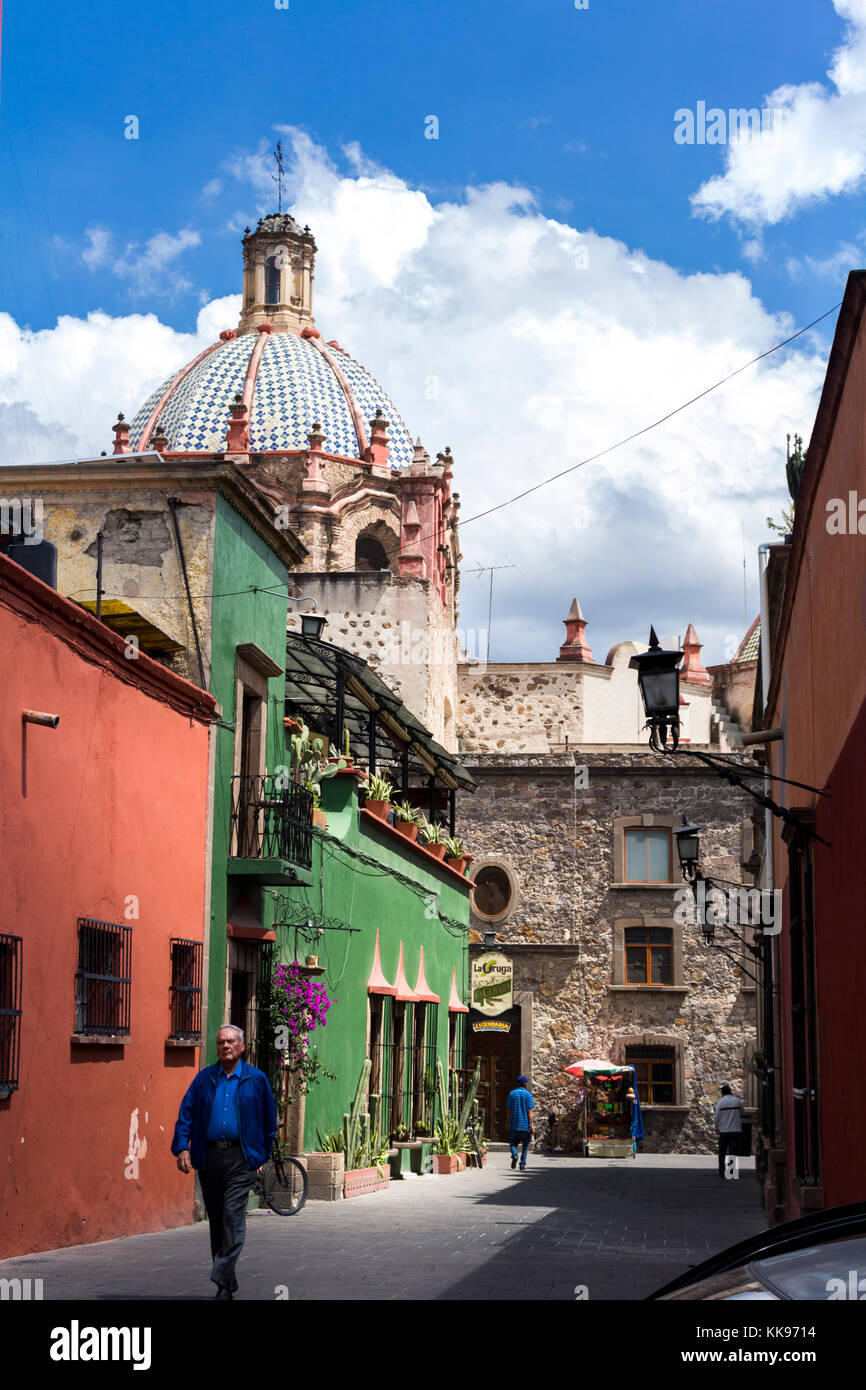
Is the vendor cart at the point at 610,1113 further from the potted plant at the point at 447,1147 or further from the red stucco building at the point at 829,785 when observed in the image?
the red stucco building at the point at 829,785

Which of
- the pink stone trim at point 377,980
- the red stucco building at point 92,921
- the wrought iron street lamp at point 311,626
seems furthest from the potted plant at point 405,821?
the red stucco building at point 92,921

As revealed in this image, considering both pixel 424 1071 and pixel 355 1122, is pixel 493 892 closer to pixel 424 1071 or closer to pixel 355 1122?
pixel 424 1071

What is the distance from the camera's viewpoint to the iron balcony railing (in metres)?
14.9

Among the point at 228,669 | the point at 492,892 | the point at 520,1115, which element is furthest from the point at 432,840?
the point at 228,669

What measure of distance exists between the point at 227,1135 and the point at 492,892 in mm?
26246

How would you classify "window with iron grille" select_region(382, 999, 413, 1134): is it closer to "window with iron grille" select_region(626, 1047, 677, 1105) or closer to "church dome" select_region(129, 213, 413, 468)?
"window with iron grille" select_region(626, 1047, 677, 1105)

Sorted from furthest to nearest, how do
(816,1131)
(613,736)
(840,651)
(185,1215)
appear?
(613,736) → (185,1215) → (816,1131) → (840,651)

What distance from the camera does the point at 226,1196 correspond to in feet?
26.3

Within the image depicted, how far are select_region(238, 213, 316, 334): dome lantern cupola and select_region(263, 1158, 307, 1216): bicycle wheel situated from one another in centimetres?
3586

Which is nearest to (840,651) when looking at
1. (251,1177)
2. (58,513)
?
(251,1177)
